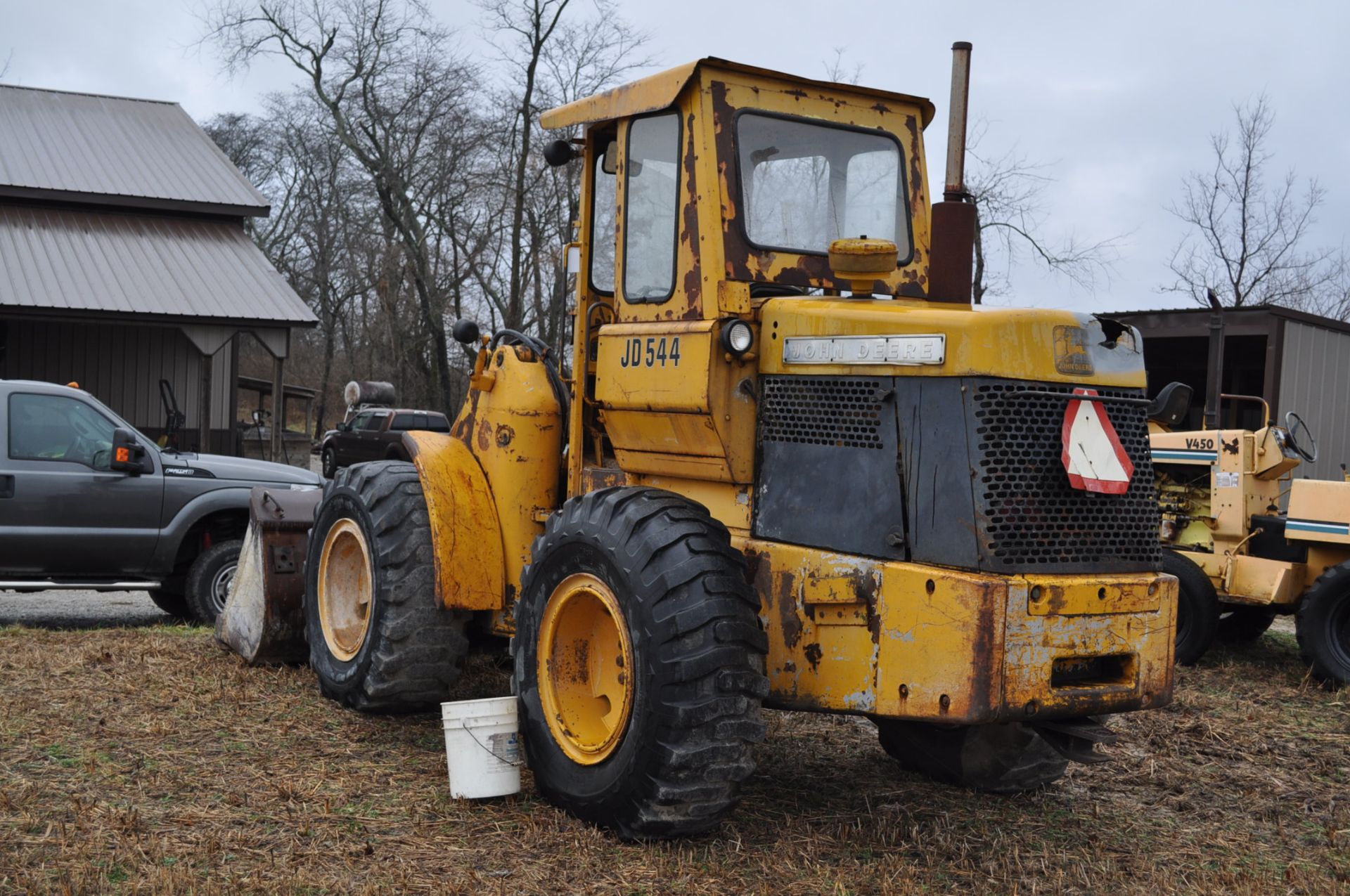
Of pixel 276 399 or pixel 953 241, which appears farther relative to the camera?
pixel 276 399

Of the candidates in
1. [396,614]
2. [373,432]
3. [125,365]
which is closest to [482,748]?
[396,614]

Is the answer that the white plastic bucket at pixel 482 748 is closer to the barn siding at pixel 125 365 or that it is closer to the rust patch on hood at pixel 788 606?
the rust patch on hood at pixel 788 606

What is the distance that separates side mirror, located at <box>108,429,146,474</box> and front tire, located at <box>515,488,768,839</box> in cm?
562

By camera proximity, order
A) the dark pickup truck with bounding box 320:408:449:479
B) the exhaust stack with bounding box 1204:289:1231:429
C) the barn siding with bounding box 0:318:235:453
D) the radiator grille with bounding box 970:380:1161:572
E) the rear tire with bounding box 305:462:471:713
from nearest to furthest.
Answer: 1. the radiator grille with bounding box 970:380:1161:572
2. the rear tire with bounding box 305:462:471:713
3. the exhaust stack with bounding box 1204:289:1231:429
4. the barn siding with bounding box 0:318:235:453
5. the dark pickup truck with bounding box 320:408:449:479

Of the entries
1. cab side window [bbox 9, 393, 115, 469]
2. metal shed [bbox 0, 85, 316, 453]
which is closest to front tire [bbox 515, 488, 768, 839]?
cab side window [bbox 9, 393, 115, 469]

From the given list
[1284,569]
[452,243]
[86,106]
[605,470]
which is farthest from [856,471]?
[452,243]

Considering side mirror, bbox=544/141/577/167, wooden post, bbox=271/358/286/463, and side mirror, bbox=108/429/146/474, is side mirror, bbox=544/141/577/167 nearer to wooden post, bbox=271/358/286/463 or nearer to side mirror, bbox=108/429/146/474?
side mirror, bbox=108/429/146/474

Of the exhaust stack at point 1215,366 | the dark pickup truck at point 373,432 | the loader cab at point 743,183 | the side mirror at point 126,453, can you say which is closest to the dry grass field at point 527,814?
the loader cab at point 743,183

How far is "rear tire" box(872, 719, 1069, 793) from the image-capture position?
5.21m

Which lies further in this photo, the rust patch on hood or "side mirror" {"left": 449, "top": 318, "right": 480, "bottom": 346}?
"side mirror" {"left": 449, "top": 318, "right": 480, "bottom": 346}

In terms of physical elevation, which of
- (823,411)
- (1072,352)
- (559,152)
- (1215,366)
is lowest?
(823,411)

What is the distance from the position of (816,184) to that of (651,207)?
2.17ft

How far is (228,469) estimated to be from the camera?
9992 mm

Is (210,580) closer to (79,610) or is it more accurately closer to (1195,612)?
(79,610)
